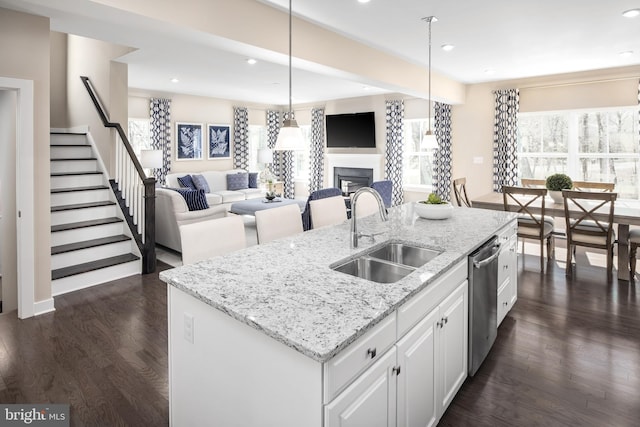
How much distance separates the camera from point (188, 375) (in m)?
1.73

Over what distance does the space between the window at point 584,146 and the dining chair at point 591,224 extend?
2.10 metres

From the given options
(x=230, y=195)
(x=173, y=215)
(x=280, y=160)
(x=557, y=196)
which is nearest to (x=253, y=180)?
(x=230, y=195)

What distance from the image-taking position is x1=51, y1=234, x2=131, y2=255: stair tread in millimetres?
4293

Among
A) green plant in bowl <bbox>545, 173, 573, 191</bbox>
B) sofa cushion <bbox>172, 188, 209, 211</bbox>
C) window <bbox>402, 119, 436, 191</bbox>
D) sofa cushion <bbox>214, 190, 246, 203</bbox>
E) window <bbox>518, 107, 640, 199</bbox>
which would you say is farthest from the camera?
window <bbox>402, 119, 436, 191</bbox>

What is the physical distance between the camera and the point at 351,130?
360 inches

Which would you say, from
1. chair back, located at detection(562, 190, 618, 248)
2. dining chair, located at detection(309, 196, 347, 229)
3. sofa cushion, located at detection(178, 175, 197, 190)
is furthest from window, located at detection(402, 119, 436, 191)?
dining chair, located at detection(309, 196, 347, 229)

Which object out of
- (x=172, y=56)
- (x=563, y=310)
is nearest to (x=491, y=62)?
(x=563, y=310)

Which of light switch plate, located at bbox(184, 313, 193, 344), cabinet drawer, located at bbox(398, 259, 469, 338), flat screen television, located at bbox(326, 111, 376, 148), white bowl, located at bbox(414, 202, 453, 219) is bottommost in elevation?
light switch plate, located at bbox(184, 313, 193, 344)

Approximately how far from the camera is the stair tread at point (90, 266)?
407 centimetres

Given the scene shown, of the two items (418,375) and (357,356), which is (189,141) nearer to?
(418,375)

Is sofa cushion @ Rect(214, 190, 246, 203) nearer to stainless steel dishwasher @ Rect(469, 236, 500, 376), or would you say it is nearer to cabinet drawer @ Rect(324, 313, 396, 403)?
stainless steel dishwasher @ Rect(469, 236, 500, 376)

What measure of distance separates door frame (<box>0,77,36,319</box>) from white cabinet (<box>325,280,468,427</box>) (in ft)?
11.0

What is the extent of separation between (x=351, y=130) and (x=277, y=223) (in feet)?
21.3

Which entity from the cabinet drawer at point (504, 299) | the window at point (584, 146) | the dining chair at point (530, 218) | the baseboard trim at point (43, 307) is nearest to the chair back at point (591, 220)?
the dining chair at point (530, 218)
